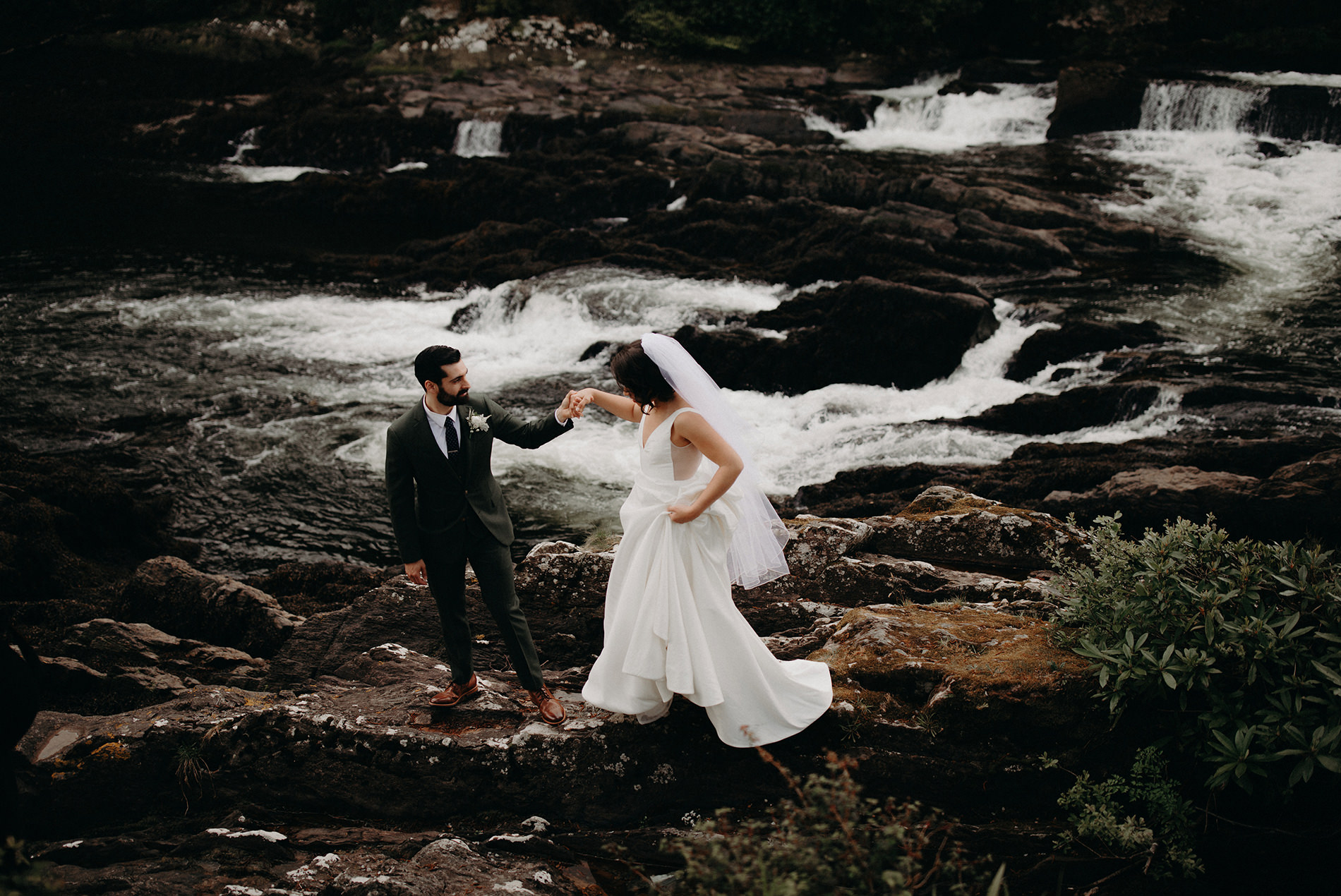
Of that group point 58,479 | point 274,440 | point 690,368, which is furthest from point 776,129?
point 690,368

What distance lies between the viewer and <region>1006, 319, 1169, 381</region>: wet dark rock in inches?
470

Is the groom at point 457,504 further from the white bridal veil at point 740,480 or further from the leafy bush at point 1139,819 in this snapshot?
the leafy bush at point 1139,819

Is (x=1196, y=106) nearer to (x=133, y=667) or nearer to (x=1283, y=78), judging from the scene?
(x=1283, y=78)

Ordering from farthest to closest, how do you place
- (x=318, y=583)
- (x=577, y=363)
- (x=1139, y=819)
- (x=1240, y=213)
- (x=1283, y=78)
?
(x=1283, y=78) → (x=1240, y=213) → (x=577, y=363) → (x=318, y=583) → (x=1139, y=819)

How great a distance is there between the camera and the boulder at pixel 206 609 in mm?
5980

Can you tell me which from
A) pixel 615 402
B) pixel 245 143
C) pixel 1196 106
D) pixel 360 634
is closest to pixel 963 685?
pixel 615 402

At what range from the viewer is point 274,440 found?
37.7 ft

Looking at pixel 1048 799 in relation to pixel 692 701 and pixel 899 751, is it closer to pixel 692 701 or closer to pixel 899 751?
pixel 899 751

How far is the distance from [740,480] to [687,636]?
2.51 feet

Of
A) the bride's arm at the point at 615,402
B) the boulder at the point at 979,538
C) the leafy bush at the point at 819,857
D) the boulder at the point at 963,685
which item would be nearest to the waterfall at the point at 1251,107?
the boulder at the point at 979,538

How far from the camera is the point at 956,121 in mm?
26031

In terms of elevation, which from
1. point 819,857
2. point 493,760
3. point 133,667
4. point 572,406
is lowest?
point 133,667

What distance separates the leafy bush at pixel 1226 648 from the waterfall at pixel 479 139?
26.9 meters

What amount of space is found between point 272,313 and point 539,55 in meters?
21.1
